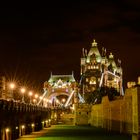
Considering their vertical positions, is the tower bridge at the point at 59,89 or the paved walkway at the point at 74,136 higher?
the tower bridge at the point at 59,89

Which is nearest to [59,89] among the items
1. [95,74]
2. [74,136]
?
[95,74]

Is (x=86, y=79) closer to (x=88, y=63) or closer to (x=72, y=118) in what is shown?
(x=88, y=63)

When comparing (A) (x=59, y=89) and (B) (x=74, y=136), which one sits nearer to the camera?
(B) (x=74, y=136)

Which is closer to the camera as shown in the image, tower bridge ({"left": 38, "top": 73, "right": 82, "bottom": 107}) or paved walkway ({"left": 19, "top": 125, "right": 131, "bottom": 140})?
paved walkway ({"left": 19, "top": 125, "right": 131, "bottom": 140})

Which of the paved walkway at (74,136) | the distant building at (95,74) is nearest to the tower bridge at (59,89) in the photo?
the distant building at (95,74)

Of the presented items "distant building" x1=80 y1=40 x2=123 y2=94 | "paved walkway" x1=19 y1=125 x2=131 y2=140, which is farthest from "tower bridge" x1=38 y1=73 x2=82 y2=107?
"paved walkway" x1=19 y1=125 x2=131 y2=140

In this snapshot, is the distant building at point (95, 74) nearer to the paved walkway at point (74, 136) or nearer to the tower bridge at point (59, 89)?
the tower bridge at point (59, 89)

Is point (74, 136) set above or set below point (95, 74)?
below

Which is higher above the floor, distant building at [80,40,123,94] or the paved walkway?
distant building at [80,40,123,94]

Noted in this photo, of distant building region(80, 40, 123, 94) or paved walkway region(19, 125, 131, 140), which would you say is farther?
distant building region(80, 40, 123, 94)

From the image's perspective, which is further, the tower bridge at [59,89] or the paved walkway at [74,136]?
the tower bridge at [59,89]

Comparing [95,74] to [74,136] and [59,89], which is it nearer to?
[59,89]

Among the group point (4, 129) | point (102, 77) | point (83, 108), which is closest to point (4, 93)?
point (4, 129)

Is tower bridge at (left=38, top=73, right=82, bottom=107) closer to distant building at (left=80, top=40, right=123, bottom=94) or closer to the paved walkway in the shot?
distant building at (left=80, top=40, right=123, bottom=94)
